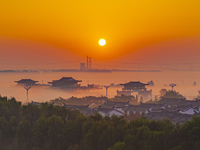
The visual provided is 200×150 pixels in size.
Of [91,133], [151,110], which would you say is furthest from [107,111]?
[91,133]

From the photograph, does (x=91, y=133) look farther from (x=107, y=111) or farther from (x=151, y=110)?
(x=151, y=110)

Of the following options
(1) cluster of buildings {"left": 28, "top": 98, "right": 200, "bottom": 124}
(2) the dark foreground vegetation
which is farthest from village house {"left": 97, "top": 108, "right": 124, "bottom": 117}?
(2) the dark foreground vegetation

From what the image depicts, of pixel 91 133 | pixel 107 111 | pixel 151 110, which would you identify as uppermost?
pixel 91 133

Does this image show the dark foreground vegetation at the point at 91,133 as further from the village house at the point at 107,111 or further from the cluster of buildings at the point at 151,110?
the village house at the point at 107,111

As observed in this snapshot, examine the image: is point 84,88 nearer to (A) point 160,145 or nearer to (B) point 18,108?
(B) point 18,108

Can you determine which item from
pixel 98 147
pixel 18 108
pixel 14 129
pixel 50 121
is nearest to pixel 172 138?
pixel 98 147

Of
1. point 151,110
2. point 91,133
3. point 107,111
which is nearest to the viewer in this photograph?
point 91,133

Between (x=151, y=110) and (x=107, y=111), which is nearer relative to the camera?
(x=107, y=111)

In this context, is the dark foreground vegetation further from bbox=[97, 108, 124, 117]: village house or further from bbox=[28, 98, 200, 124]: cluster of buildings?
bbox=[97, 108, 124, 117]: village house

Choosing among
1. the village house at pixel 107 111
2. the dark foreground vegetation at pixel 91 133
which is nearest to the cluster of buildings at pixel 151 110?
the village house at pixel 107 111
